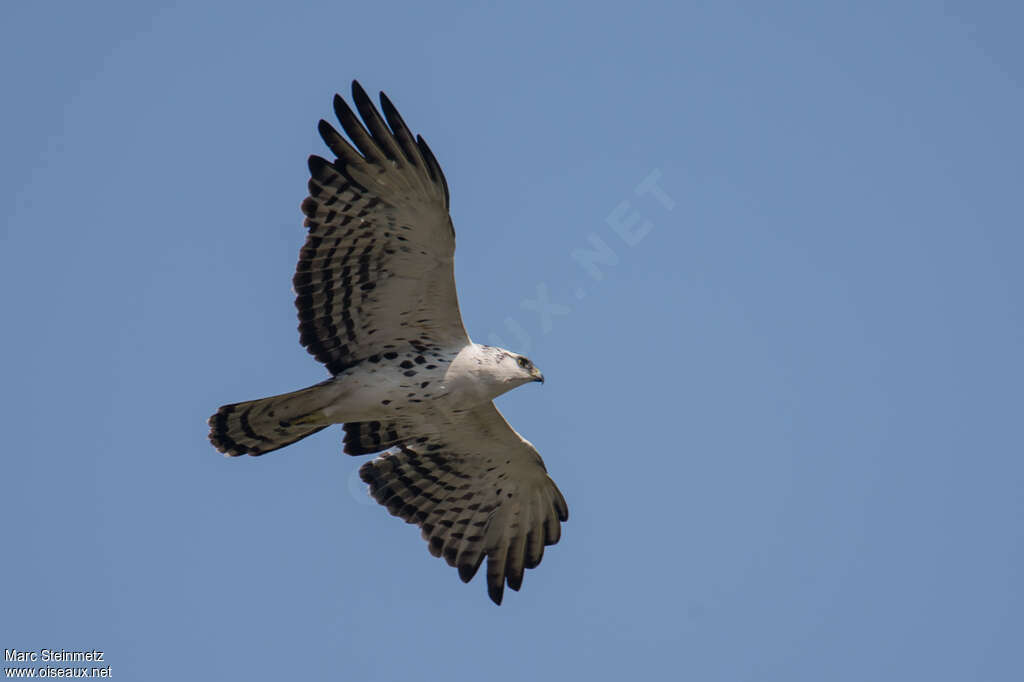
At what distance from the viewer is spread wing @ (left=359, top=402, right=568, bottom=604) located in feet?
42.8

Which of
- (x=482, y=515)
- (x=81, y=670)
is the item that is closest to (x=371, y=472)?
(x=482, y=515)

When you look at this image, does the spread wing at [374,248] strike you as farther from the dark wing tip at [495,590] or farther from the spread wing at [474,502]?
the dark wing tip at [495,590]

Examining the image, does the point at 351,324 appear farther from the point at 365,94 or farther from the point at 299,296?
the point at 365,94

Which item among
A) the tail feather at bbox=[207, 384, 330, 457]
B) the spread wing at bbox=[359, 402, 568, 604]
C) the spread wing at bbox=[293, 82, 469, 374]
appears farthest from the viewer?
the spread wing at bbox=[359, 402, 568, 604]

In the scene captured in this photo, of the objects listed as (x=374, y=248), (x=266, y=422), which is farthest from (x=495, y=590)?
(x=374, y=248)

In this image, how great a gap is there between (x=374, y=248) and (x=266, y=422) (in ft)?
6.36

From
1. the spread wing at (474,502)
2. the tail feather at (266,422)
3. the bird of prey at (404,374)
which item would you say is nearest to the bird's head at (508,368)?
the bird of prey at (404,374)

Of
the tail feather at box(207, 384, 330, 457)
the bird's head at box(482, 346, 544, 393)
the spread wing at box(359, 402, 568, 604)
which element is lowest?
the spread wing at box(359, 402, 568, 604)

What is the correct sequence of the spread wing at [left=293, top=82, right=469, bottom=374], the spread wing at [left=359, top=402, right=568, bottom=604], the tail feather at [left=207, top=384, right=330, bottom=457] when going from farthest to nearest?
the spread wing at [left=359, top=402, right=568, bottom=604], the tail feather at [left=207, top=384, right=330, bottom=457], the spread wing at [left=293, top=82, right=469, bottom=374]

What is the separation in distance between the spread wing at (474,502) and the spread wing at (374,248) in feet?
4.88

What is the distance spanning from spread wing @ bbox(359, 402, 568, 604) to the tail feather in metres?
1.20

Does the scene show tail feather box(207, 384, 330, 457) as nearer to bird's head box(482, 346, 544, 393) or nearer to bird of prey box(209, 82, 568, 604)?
bird of prey box(209, 82, 568, 604)

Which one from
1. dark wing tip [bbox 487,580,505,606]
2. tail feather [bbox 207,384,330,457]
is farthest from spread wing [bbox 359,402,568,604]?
tail feather [bbox 207,384,330,457]

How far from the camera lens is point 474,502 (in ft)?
43.4
